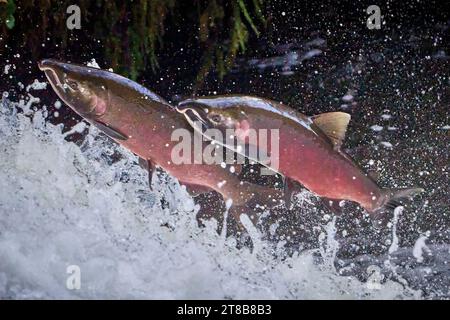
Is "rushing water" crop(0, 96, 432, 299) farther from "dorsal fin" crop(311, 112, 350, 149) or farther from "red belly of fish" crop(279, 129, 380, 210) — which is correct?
"dorsal fin" crop(311, 112, 350, 149)

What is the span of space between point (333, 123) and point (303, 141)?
97mm

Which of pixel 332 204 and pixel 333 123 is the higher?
pixel 333 123

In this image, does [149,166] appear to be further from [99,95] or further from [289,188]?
[289,188]

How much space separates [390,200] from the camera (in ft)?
6.97

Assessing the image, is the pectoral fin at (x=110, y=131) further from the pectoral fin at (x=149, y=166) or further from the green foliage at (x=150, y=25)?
the green foliage at (x=150, y=25)

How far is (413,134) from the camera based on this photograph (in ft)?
7.59

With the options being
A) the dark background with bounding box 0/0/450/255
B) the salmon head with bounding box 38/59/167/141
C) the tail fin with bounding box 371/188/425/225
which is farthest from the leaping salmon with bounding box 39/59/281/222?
the tail fin with bounding box 371/188/425/225

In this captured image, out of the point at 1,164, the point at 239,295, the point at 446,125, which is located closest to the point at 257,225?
the point at 239,295

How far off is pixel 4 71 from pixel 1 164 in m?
0.31

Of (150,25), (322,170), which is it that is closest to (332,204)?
(322,170)

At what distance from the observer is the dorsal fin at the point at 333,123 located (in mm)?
2039

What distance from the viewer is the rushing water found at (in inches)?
77.5
